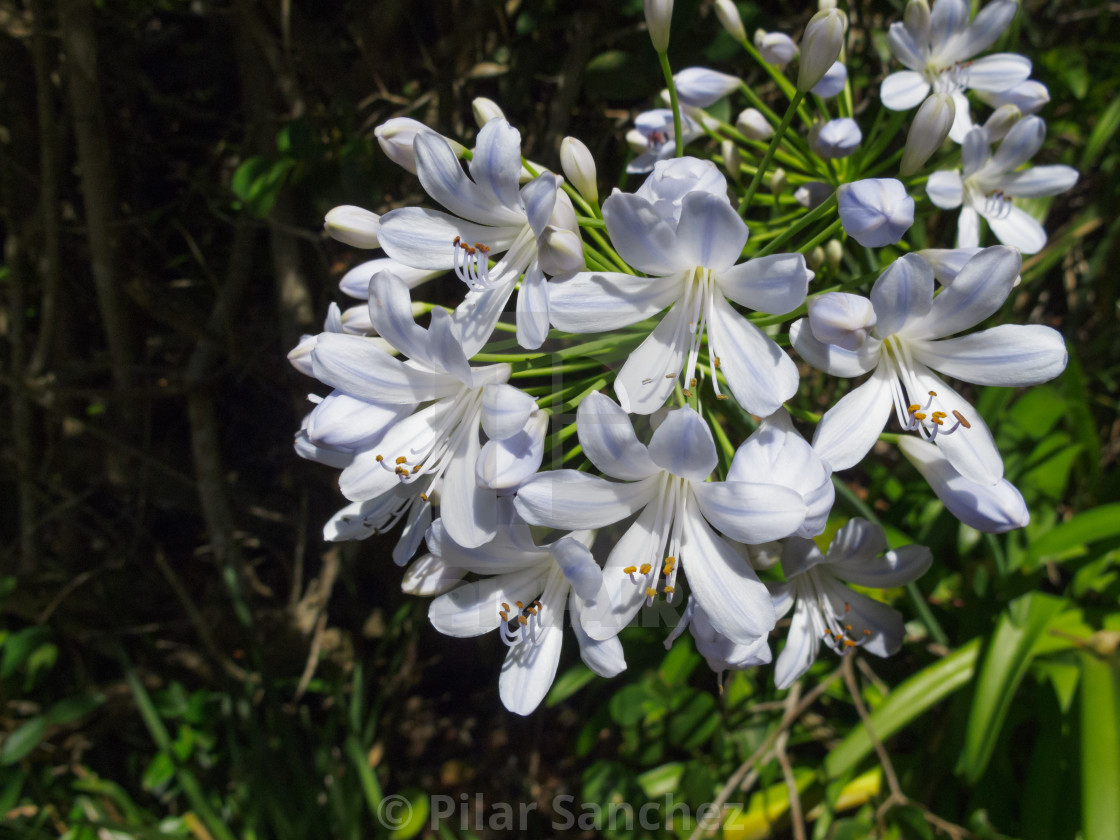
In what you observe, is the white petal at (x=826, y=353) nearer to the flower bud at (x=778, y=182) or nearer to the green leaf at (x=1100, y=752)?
the flower bud at (x=778, y=182)

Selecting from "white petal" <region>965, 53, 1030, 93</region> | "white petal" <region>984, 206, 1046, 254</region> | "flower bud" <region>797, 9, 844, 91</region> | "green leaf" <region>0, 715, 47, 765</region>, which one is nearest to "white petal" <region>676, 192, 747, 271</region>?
"flower bud" <region>797, 9, 844, 91</region>

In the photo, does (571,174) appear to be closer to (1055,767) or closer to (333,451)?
(333,451)

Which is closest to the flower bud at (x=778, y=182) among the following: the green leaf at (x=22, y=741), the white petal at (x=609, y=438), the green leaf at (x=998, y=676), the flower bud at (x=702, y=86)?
the flower bud at (x=702, y=86)

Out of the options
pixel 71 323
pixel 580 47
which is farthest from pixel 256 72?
pixel 71 323

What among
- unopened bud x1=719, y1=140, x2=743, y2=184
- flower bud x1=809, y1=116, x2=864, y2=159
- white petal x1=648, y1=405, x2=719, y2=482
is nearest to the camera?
white petal x1=648, y1=405, x2=719, y2=482

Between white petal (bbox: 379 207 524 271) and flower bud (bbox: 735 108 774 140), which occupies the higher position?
white petal (bbox: 379 207 524 271)

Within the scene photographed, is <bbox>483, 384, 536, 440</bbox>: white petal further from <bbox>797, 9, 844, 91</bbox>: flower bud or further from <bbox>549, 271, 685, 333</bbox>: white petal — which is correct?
<bbox>797, 9, 844, 91</bbox>: flower bud

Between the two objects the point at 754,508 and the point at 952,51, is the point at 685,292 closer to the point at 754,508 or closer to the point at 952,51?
the point at 754,508

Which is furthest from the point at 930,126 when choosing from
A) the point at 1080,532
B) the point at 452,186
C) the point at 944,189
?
the point at 1080,532
